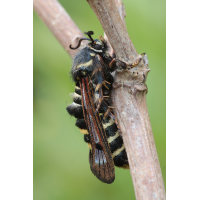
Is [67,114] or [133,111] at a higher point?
[67,114]

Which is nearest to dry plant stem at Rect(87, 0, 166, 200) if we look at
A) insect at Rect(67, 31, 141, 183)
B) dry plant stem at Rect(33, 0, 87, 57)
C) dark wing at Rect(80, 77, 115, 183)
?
insect at Rect(67, 31, 141, 183)

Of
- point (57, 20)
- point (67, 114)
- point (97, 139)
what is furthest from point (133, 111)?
point (57, 20)

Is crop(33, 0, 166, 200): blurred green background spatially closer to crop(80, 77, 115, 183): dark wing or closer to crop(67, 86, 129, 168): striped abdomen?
crop(67, 86, 129, 168): striped abdomen

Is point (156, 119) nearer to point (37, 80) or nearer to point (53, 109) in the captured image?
point (53, 109)

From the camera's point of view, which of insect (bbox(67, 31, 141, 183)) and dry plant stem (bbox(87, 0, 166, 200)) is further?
insect (bbox(67, 31, 141, 183))

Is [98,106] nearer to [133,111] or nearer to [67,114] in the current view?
[133,111]

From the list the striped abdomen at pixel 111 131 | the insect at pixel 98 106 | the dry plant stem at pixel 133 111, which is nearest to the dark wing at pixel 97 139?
the insect at pixel 98 106

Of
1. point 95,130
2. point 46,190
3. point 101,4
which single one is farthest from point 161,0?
point 46,190
